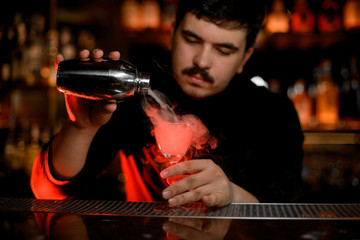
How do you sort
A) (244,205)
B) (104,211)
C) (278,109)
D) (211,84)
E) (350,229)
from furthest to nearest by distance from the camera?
(278,109) < (211,84) < (244,205) < (104,211) < (350,229)

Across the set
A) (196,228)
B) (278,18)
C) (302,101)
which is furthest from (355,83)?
(196,228)

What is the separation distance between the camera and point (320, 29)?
2771 millimetres

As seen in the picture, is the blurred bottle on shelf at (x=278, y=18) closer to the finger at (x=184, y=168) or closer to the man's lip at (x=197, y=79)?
the man's lip at (x=197, y=79)

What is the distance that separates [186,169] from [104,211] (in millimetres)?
258

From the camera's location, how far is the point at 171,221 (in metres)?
0.81

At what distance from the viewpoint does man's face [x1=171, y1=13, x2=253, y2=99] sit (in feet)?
5.05

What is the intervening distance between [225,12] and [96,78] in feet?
2.68

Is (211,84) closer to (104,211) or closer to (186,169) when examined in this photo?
(186,169)

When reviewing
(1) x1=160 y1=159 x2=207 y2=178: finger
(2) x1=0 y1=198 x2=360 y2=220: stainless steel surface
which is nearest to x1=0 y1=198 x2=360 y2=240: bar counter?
(2) x1=0 y1=198 x2=360 y2=220: stainless steel surface

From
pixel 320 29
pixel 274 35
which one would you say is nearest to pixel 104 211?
pixel 274 35

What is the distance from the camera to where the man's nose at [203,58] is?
154cm

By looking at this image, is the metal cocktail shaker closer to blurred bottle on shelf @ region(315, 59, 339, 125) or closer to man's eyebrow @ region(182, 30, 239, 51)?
man's eyebrow @ region(182, 30, 239, 51)

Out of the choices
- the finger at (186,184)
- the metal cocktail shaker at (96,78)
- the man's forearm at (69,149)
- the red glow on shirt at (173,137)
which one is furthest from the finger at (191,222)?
the man's forearm at (69,149)

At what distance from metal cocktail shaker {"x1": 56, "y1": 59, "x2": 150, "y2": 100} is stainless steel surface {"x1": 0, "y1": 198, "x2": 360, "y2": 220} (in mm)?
328
